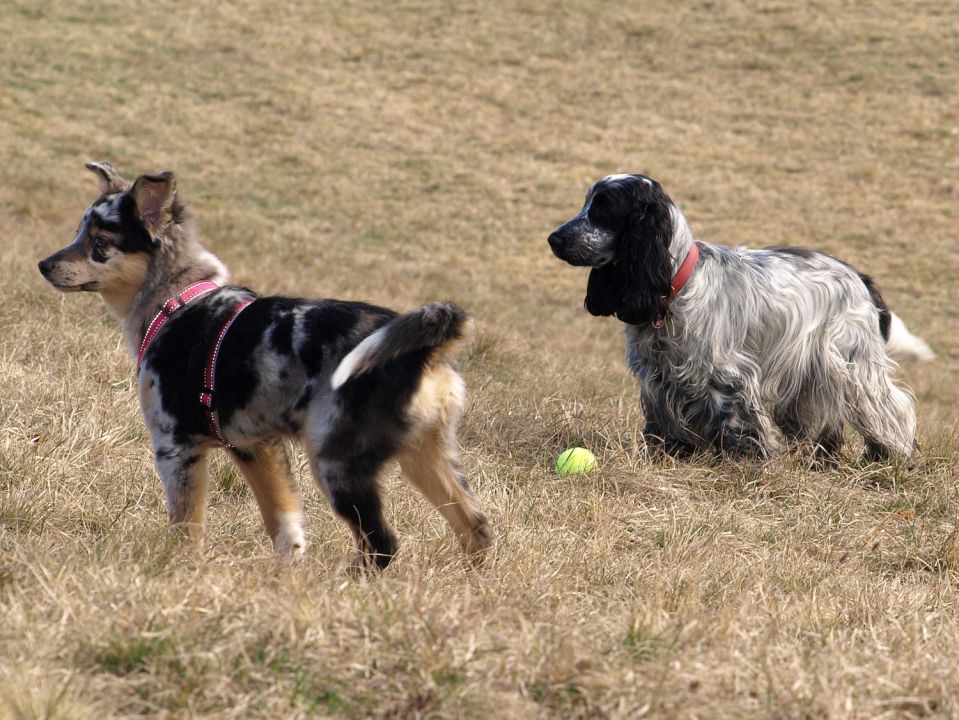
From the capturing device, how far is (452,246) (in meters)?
20.3

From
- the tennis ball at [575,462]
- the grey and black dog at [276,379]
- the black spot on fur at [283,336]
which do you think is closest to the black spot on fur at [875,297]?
the tennis ball at [575,462]

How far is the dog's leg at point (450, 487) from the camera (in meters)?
4.78

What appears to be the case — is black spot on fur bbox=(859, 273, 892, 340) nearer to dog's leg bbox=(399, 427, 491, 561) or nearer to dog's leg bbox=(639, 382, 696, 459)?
dog's leg bbox=(639, 382, 696, 459)

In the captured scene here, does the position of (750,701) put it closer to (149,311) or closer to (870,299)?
(149,311)

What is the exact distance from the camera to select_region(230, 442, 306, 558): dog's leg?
503 cm

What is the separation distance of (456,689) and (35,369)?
189 inches

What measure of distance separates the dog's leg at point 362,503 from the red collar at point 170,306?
1.18m

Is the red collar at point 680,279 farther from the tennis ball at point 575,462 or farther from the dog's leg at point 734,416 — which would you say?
the tennis ball at point 575,462

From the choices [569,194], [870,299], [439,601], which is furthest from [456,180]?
[439,601]

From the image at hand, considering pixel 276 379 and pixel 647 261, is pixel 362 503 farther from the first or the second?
pixel 647 261

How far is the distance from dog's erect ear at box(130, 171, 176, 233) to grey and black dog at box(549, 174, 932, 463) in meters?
2.34

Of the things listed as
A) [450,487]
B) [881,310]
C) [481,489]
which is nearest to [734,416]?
[881,310]

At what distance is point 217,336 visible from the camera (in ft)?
16.2

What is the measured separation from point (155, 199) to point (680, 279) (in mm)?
3076
